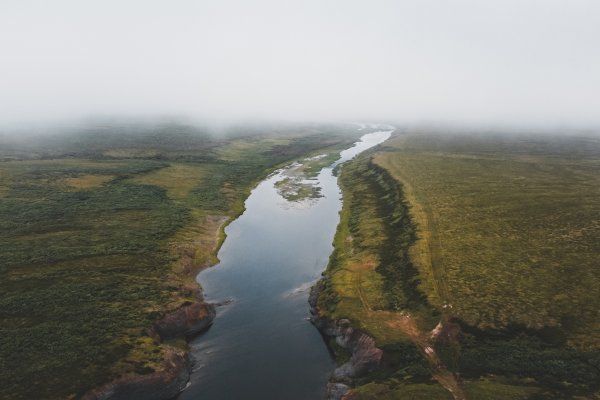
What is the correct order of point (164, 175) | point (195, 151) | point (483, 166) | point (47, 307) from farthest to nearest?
1. point (195, 151)
2. point (483, 166)
3. point (164, 175)
4. point (47, 307)

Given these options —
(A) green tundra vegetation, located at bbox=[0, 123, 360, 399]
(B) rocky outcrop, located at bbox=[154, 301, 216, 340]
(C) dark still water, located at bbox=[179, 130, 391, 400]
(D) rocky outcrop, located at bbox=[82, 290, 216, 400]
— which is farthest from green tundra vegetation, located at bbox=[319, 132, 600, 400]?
(A) green tundra vegetation, located at bbox=[0, 123, 360, 399]

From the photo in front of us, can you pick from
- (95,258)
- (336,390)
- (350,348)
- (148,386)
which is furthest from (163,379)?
(95,258)

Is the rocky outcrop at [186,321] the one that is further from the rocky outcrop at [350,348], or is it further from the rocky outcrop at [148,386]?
the rocky outcrop at [350,348]

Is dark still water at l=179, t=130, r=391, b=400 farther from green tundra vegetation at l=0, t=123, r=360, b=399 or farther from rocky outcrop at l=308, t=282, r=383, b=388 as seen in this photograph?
green tundra vegetation at l=0, t=123, r=360, b=399

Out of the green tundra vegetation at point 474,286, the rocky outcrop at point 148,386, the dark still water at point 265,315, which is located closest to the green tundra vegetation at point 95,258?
the rocky outcrop at point 148,386

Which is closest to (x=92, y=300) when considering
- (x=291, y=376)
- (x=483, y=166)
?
(x=291, y=376)

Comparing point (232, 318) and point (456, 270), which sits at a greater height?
point (456, 270)

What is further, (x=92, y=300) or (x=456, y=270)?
(x=456, y=270)

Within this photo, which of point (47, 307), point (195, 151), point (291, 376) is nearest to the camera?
point (291, 376)

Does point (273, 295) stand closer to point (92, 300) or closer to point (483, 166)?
point (92, 300)
